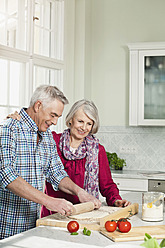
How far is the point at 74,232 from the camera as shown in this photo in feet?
6.40

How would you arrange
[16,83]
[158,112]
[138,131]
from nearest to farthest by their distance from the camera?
[16,83]
[158,112]
[138,131]

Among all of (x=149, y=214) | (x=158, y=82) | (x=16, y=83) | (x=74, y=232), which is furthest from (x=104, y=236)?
(x=158, y=82)

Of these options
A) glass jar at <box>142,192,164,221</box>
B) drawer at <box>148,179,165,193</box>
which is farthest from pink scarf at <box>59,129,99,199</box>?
drawer at <box>148,179,165,193</box>

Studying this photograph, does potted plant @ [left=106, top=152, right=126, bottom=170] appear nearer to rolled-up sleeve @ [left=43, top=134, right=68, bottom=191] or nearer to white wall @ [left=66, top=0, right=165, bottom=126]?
white wall @ [left=66, top=0, right=165, bottom=126]

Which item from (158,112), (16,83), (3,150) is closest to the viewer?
(3,150)

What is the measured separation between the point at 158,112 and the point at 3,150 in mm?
2973

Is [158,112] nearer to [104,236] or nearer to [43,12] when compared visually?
[43,12]

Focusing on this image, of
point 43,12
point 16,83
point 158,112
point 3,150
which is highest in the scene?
point 43,12

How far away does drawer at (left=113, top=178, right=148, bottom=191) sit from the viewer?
451 cm

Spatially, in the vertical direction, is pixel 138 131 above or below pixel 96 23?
below

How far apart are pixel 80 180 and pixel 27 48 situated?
2.23 metres

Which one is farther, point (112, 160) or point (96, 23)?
point (96, 23)

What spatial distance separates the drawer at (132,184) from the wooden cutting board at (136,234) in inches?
96.8

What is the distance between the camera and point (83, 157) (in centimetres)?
279
